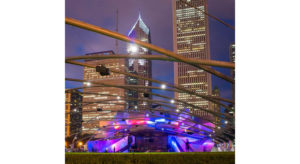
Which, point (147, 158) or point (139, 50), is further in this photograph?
point (139, 50)

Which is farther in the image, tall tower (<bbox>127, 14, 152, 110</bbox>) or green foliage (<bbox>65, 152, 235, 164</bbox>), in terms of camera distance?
tall tower (<bbox>127, 14, 152, 110</bbox>)

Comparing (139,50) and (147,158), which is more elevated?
(139,50)

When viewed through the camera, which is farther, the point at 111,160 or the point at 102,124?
the point at 102,124

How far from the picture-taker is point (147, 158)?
7.33 metres

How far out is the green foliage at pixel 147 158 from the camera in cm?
711

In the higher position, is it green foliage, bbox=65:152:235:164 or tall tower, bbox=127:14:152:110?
tall tower, bbox=127:14:152:110

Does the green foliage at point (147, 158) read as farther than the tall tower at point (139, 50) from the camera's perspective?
No

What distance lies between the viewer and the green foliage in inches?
280
